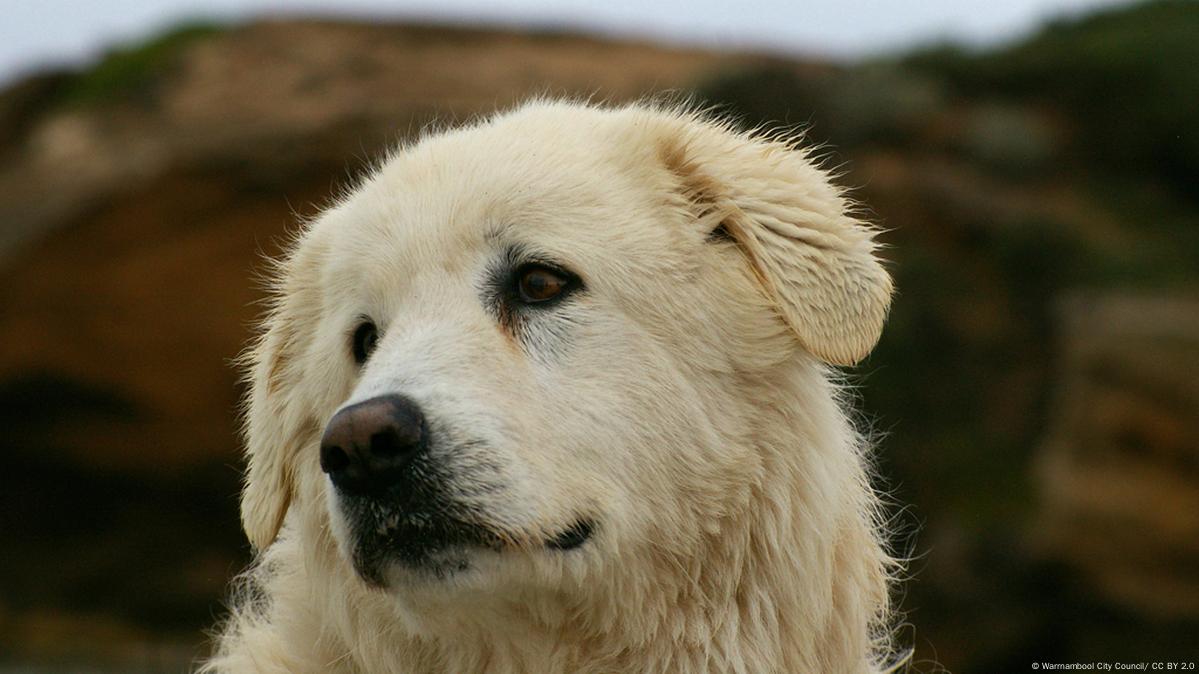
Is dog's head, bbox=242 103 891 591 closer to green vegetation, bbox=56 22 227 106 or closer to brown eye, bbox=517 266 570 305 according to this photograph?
brown eye, bbox=517 266 570 305

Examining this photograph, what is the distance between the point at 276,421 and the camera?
421cm

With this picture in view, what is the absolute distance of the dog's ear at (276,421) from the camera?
4.07 m

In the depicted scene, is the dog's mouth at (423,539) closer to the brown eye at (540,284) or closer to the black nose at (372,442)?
the black nose at (372,442)

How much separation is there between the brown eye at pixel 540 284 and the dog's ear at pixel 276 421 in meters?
0.85

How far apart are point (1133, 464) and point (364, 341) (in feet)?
33.8

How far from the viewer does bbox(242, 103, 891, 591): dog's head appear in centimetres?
332

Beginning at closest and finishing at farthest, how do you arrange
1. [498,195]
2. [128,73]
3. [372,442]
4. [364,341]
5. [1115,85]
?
[372,442] → [498,195] → [364,341] → [128,73] → [1115,85]

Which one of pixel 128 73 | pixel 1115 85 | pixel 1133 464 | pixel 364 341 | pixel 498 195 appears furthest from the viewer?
pixel 1115 85

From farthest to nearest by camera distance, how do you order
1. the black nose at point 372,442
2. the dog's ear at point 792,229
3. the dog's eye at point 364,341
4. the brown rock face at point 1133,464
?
1. the brown rock face at point 1133,464
2. the dog's eye at point 364,341
3. the dog's ear at point 792,229
4. the black nose at point 372,442

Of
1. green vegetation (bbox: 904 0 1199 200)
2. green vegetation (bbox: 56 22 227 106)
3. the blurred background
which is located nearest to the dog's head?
the blurred background

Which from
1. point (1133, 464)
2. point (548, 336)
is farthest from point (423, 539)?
point (1133, 464)

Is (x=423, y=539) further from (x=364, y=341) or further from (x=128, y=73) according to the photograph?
(x=128, y=73)

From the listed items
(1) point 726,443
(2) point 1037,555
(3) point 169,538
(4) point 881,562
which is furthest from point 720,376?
(3) point 169,538

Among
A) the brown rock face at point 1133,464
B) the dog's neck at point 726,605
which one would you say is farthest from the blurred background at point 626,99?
the dog's neck at point 726,605
